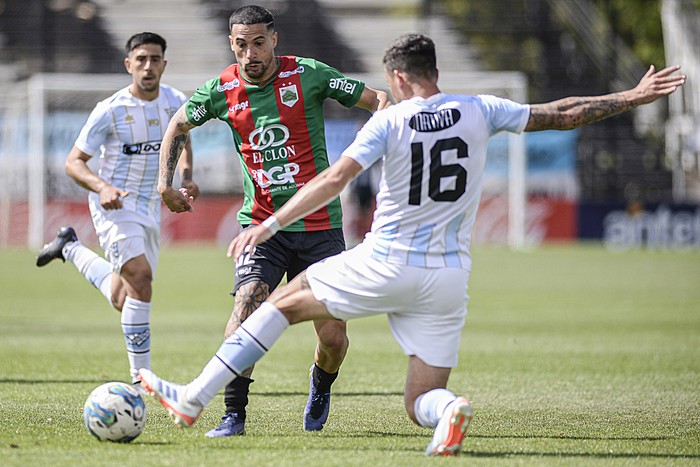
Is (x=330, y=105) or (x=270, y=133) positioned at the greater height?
(x=330, y=105)

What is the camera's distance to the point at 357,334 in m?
14.6

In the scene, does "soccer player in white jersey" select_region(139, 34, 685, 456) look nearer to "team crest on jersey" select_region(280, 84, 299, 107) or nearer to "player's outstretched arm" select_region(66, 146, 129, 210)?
"team crest on jersey" select_region(280, 84, 299, 107)

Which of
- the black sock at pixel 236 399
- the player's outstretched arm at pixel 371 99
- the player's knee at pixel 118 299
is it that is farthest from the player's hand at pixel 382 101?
the player's knee at pixel 118 299

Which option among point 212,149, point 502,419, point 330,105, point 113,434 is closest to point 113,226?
point 113,434

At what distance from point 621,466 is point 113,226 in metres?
4.63

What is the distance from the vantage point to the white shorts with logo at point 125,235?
28.4ft

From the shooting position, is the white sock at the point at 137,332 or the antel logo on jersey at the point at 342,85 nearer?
the antel logo on jersey at the point at 342,85

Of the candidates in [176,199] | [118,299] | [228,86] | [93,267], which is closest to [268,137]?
[228,86]

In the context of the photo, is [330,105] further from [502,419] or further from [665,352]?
[502,419]

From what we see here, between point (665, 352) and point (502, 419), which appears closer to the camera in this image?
point (502, 419)

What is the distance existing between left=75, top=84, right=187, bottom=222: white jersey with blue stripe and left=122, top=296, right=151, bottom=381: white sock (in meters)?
0.78

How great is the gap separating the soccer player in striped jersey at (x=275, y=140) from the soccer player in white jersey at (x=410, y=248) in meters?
1.12

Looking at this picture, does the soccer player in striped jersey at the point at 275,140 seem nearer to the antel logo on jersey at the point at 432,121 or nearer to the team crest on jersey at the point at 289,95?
the team crest on jersey at the point at 289,95

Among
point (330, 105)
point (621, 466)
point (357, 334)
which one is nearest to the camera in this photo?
point (621, 466)
